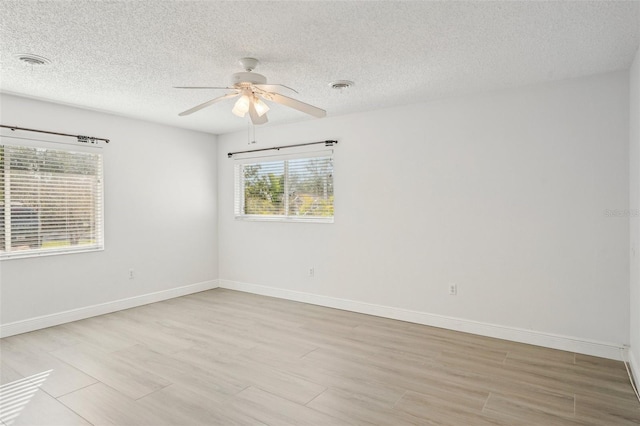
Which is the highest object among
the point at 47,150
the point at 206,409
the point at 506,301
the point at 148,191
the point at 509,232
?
the point at 47,150

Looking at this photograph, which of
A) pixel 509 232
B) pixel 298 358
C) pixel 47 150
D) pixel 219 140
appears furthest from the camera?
pixel 219 140

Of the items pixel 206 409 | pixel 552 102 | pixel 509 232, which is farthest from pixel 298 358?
pixel 552 102

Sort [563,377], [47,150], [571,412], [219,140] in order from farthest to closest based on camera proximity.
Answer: [219,140]
[47,150]
[563,377]
[571,412]

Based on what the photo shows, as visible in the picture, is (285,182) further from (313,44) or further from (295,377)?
(295,377)

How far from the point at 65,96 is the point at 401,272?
402 centimetres

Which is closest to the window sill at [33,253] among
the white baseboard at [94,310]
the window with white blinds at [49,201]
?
the window with white blinds at [49,201]

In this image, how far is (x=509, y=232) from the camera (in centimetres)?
374

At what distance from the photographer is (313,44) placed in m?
2.71

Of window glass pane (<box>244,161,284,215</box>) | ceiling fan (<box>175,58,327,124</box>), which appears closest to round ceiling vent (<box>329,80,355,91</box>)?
ceiling fan (<box>175,58,327,124</box>)

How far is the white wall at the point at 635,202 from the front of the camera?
2.76 metres

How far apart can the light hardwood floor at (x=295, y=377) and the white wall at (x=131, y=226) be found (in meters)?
0.43

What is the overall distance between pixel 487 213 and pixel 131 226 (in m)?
4.27

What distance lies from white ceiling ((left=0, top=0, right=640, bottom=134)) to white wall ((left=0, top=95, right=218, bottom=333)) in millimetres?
859

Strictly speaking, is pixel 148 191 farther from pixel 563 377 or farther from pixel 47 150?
pixel 563 377
